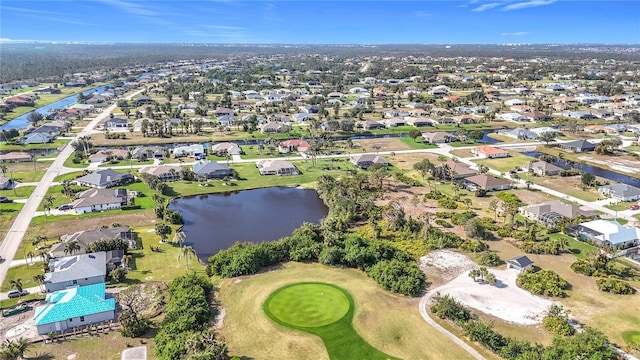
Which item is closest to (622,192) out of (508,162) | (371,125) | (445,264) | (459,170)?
(508,162)

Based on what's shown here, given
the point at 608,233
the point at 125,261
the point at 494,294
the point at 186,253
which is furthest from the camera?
the point at 608,233

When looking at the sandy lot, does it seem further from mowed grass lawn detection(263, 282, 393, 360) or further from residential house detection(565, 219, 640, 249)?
residential house detection(565, 219, 640, 249)

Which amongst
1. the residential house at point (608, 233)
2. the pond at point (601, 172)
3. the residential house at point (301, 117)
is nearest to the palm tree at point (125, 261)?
the residential house at point (608, 233)

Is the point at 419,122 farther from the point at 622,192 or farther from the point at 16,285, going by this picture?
the point at 16,285

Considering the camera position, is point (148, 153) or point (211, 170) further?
point (148, 153)

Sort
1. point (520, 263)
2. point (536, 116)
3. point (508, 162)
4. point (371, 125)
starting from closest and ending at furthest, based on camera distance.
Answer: point (520, 263)
point (508, 162)
point (371, 125)
point (536, 116)

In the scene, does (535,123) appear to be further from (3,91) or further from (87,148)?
(3,91)

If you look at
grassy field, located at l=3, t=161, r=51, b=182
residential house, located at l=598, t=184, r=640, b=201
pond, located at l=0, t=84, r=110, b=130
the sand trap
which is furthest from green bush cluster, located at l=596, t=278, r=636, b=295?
pond, located at l=0, t=84, r=110, b=130
